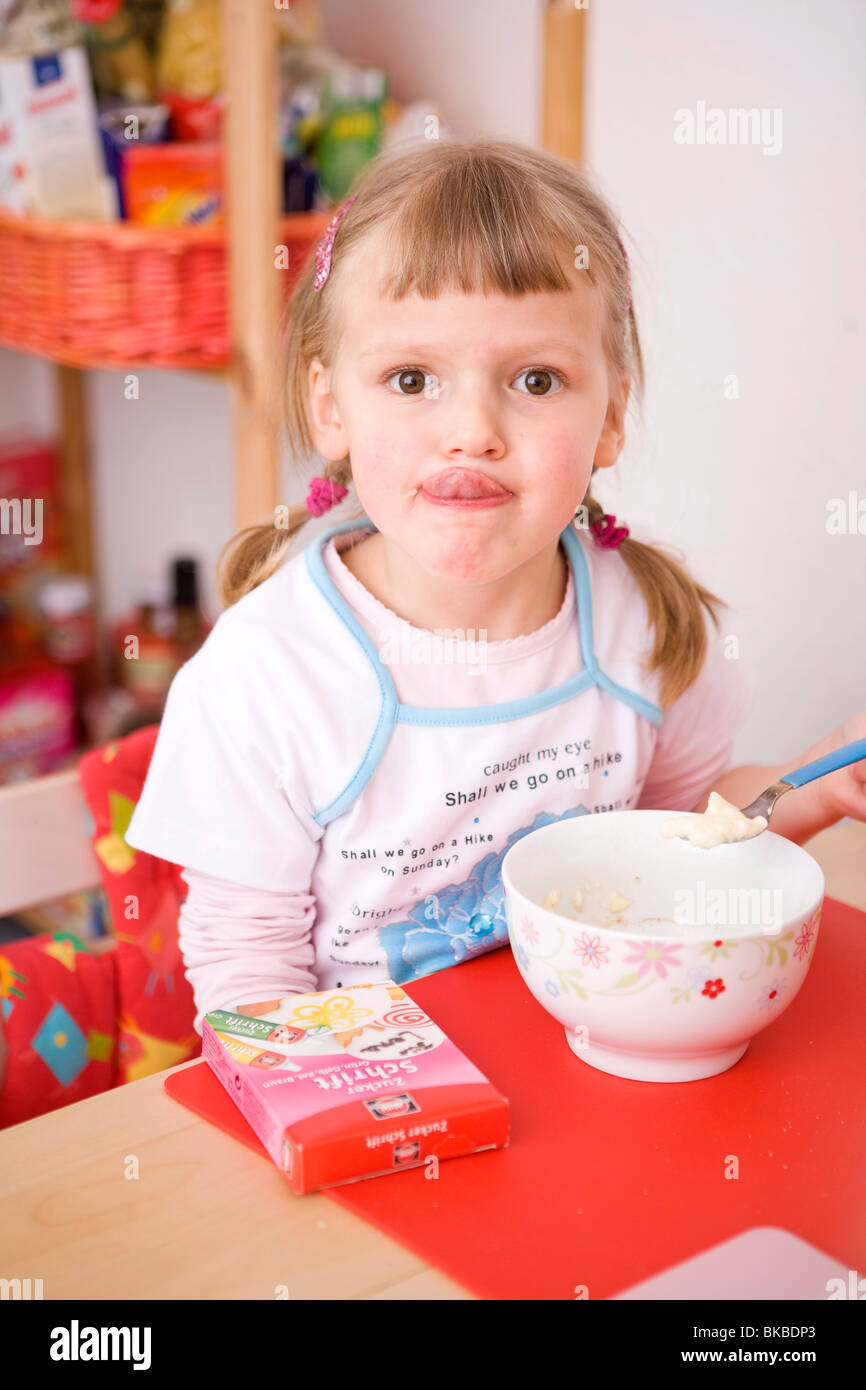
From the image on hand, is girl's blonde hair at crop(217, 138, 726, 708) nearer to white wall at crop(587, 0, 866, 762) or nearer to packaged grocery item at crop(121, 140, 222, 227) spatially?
white wall at crop(587, 0, 866, 762)

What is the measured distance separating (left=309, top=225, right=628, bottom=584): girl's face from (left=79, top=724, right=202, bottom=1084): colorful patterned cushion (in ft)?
0.84

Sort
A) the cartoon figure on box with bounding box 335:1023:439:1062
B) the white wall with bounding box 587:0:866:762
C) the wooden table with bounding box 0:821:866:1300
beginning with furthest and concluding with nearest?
the white wall with bounding box 587:0:866:762 → the cartoon figure on box with bounding box 335:1023:439:1062 → the wooden table with bounding box 0:821:866:1300

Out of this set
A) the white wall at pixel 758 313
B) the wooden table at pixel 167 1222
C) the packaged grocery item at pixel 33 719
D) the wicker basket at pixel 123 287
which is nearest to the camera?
the wooden table at pixel 167 1222

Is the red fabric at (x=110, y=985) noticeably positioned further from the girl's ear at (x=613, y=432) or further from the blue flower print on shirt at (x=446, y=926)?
the girl's ear at (x=613, y=432)

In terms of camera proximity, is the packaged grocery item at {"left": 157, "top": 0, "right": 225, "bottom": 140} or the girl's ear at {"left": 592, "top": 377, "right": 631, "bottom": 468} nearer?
the girl's ear at {"left": 592, "top": 377, "right": 631, "bottom": 468}

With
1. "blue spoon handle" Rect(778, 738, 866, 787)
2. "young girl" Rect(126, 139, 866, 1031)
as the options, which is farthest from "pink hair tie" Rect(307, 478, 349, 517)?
"blue spoon handle" Rect(778, 738, 866, 787)

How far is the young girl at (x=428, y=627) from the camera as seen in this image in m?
0.77

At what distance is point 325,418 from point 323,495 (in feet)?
0.20

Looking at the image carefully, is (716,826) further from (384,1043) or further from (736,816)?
(384,1043)

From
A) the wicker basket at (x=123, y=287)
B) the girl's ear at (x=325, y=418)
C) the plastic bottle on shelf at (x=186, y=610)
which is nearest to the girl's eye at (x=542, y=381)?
the girl's ear at (x=325, y=418)

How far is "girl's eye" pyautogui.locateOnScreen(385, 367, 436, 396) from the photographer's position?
0.78 m

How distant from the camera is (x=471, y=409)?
2.46 ft

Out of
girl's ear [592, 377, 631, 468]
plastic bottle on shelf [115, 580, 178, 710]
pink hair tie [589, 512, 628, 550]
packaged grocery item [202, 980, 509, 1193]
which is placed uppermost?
girl's ear [592, 377, 631, 468]

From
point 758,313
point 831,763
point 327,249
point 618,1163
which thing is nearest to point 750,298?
point 758,313
